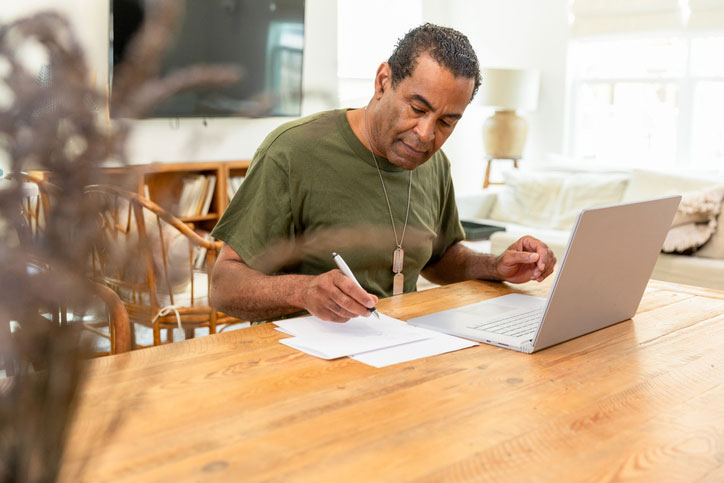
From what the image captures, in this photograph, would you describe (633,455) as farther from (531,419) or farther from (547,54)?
(547,54)

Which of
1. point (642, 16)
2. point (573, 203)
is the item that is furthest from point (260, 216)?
point (642, 16)

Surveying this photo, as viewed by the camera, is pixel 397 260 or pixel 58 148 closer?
pixel 58 148

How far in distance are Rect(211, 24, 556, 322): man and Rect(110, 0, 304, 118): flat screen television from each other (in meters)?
2.55

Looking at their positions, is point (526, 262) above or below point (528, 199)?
above

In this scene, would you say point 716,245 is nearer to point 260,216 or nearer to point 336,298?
point 260,216

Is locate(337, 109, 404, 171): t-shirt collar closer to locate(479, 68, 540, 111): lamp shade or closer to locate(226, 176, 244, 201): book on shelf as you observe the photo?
locate(226, 176, 244, 201): book on shelf

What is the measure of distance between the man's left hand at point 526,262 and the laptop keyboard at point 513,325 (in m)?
0.22

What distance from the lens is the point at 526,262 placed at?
66.6 inches

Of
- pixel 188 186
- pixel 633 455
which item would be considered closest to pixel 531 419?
pixel 633 455

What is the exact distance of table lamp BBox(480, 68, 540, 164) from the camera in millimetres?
5574

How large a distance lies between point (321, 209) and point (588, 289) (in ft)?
2.07

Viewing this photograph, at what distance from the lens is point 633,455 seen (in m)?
0.88

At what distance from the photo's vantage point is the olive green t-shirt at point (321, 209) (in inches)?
64.6

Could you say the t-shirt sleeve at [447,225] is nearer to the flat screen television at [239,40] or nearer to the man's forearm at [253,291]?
the man's forearm at [253,291]
